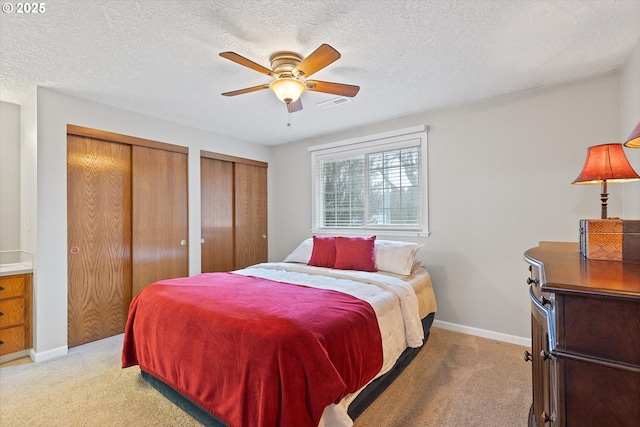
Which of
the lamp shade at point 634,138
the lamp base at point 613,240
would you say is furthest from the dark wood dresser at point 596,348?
the lamp shade at point 634,138

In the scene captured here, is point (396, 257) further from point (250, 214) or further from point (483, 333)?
point (250, 214)

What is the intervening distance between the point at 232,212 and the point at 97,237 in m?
1.66

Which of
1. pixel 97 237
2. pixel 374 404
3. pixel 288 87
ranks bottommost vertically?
pixel 374 404

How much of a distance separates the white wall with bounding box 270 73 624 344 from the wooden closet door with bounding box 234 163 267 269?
2.24 m

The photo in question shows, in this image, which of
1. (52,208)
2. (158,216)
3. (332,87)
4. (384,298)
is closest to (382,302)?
(384,298)

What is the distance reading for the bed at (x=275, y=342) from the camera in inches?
54.7

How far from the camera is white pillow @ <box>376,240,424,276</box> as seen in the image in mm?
2869

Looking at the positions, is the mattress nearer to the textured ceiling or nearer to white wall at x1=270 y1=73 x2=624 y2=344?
white wall at x1=270 y1=73 x2=624 y2=344

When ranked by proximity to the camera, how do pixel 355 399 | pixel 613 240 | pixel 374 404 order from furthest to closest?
pixel 374 404, pixel 355 399, pixel 613 240

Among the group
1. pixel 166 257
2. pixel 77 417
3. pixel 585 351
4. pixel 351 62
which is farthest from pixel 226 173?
pixel 585 351

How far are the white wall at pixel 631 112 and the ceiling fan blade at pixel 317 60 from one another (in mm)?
2109

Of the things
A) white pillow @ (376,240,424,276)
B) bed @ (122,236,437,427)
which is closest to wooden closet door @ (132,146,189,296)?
bed @ (122,236,437,427)

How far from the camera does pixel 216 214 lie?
4.13m

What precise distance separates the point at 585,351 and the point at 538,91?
274 centimetres
